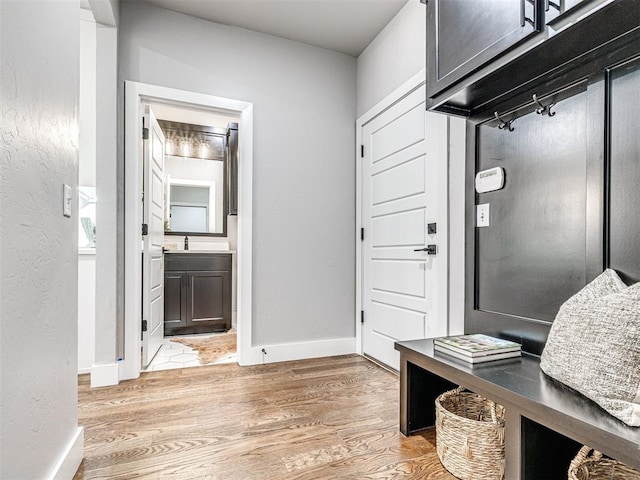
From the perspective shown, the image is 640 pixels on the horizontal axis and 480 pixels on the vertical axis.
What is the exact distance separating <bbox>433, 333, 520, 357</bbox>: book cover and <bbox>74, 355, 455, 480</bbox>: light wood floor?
49 cm

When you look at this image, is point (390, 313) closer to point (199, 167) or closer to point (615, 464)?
point (615, 464)

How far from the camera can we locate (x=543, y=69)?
1.48 m

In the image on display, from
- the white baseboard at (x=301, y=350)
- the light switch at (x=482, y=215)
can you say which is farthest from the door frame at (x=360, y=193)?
the light switch at (x=482, y=215)

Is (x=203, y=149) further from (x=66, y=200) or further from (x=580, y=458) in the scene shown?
(x=580, y=458)

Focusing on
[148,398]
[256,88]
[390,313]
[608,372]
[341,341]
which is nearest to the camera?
[608,372]

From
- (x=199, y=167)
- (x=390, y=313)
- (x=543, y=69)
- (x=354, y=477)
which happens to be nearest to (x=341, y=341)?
(x=390, y=313)

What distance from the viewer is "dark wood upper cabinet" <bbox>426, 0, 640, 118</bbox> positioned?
1.17 m

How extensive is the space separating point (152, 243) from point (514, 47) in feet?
8.92

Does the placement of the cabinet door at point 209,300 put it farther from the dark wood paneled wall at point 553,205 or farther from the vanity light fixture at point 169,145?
the dark wood paneled wall at point 553,205

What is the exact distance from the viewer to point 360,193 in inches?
128

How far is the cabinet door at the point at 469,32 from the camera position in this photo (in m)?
1.29

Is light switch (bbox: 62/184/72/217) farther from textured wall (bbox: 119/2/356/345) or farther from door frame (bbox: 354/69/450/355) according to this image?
door frame (bbox: 354/69/450/355)

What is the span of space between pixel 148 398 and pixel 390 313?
1740 mm

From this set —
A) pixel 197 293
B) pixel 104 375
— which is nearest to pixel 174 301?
pixel 197 293
